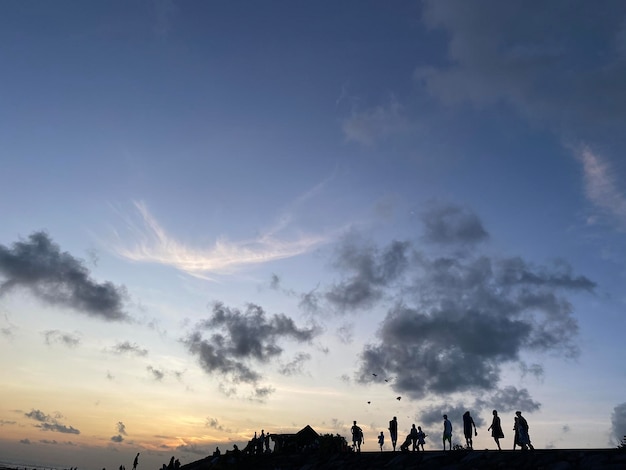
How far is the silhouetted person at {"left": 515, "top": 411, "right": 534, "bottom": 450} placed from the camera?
1903cm

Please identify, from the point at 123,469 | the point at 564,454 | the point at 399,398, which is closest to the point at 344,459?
the point at 399,398

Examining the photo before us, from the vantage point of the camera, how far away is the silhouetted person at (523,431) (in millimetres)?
19031

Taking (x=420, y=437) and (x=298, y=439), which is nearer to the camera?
(x=420, y=437)

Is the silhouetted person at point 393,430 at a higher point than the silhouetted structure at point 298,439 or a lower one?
higher

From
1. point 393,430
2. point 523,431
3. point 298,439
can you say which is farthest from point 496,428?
point 298,439

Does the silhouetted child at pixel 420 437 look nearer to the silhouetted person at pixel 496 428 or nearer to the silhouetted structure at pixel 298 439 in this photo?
the silhouetted person at pixel 496 428

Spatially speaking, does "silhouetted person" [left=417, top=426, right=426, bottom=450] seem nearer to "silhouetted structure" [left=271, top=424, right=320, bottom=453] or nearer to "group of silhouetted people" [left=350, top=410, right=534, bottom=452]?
"group of silhouetted people" [left=350, top=410, right=534, bottom=452]

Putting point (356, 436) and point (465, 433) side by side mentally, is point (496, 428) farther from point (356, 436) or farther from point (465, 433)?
point (356, 436)

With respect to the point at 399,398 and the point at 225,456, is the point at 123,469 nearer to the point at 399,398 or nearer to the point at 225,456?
the point at 225,456

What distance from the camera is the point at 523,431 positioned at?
19.2m

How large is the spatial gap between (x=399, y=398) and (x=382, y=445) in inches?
120

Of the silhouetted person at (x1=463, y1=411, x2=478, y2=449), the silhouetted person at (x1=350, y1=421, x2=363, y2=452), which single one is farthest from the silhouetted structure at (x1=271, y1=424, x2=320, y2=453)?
the silhouetted person at (x1=463, y1=411, x2=478, y2=449)

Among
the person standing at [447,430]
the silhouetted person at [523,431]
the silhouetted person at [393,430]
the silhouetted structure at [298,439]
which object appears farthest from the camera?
the silhouetted structure at [298,439]

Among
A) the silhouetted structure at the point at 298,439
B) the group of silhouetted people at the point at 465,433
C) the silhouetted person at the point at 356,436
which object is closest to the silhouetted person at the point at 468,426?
the group of silhouetted people at the point at 465,433
